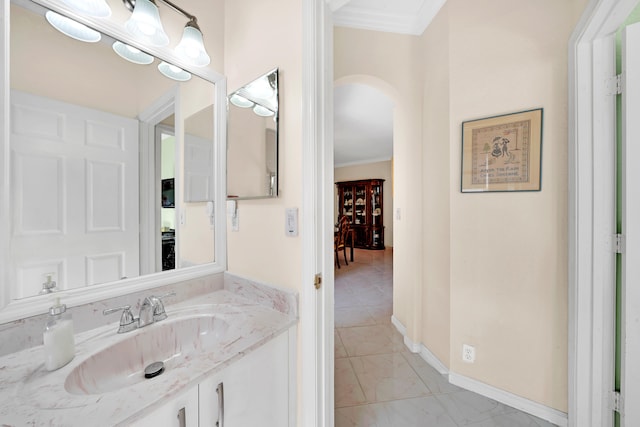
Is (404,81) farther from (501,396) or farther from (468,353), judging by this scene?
(501,396)

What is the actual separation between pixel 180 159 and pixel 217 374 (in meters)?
1.03

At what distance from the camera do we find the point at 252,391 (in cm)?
79

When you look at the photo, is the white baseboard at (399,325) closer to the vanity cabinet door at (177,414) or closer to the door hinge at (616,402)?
the door hinge at (616,402)

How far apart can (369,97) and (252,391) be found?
307 cm

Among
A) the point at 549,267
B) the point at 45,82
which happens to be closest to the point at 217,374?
the point at 45,82

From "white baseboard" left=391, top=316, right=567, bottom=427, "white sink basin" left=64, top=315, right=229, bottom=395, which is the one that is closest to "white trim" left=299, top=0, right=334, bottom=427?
"white sink basin" left=64, top=315, right=229, bottom=395

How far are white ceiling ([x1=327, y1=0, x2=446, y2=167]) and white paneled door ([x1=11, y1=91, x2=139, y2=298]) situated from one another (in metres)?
1.15

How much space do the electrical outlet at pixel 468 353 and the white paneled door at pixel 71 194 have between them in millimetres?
2001

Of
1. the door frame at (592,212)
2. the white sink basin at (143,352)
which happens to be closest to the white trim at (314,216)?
the white sink basin at (143,352)

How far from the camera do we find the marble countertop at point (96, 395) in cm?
48

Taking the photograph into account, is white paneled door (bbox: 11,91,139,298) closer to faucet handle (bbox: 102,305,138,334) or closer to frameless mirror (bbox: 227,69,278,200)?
faucet handle (bbox: 102,305,138,334)

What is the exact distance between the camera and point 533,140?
52.4 inches

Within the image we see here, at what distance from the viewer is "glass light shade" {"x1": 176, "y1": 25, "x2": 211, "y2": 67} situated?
1.08 m

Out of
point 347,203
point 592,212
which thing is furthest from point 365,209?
point 592,212
